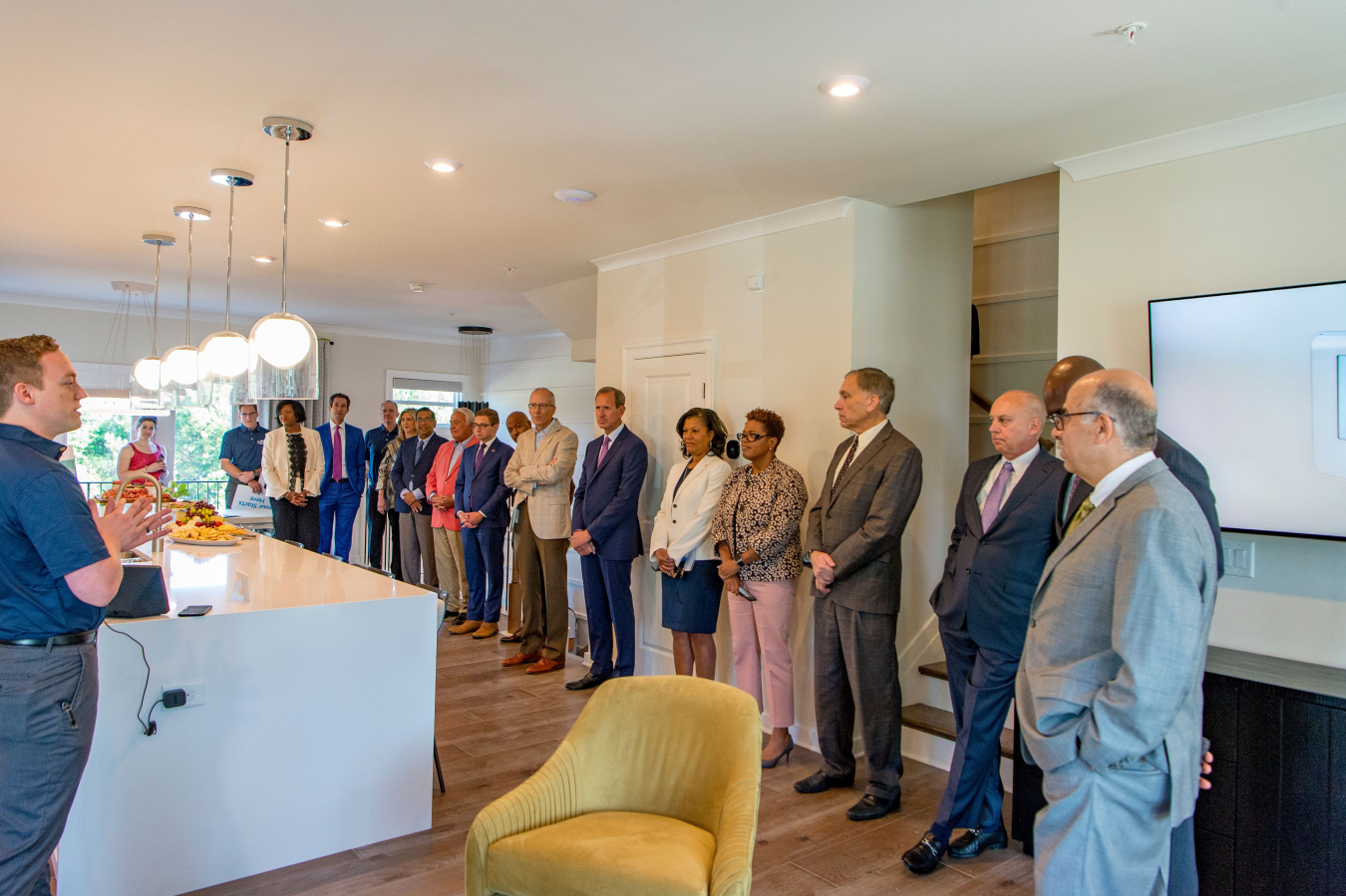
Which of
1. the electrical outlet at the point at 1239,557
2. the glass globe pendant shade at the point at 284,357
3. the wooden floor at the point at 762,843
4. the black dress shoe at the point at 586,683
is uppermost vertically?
the glass globe pendant shade at the point at 284,357

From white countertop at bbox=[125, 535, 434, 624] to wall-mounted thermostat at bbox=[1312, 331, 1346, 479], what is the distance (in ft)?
9.81

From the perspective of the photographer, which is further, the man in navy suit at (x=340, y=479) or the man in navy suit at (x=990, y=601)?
the man in navy suit at (x=340, y=479)

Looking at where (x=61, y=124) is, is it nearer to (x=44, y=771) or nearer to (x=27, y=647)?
(x=27, y=647)

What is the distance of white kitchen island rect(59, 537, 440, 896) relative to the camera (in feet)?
8.03

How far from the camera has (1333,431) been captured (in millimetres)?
2594

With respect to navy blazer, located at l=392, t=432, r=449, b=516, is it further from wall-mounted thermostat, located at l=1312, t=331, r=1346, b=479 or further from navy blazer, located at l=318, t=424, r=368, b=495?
wall-mounted thermostat, located at l=1312, t=331, r=1346, b=479

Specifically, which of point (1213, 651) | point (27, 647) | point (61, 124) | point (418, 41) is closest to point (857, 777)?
point (1213, 651)

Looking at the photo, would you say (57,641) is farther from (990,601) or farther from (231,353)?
(990,601)

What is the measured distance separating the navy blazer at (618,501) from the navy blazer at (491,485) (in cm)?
104

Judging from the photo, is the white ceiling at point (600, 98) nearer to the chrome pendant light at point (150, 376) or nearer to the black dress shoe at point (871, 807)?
the chrome pendant light at point (150, 376)

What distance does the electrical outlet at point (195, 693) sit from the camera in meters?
2.56

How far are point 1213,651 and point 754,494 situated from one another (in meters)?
1.84

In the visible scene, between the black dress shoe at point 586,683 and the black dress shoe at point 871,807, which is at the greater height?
the black dress shoe at point 586,683

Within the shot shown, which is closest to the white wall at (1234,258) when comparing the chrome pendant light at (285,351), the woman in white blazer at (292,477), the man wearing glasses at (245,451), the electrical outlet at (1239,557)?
the electrical outlet at (1239,557)
